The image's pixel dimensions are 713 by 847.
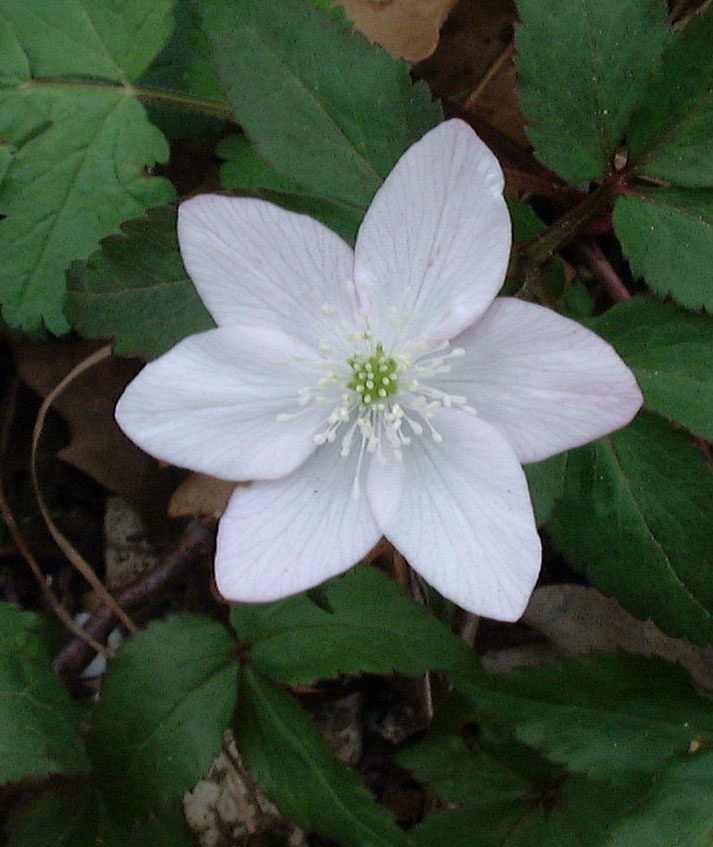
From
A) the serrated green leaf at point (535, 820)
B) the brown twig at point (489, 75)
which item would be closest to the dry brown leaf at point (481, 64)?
the brown twig at point (489, 75)

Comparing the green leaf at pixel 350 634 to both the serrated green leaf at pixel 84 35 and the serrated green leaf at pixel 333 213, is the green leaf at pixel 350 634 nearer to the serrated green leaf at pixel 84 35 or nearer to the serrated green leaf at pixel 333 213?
the serrated green leaf at pixel 333 213

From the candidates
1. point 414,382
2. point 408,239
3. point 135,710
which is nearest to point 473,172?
point 408,239

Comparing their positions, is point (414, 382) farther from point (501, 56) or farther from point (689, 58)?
point (501, 56)

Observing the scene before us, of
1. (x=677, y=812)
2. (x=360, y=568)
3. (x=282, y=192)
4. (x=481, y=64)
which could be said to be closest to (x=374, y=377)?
(x=282, y=192)

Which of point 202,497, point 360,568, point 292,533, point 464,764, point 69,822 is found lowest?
point 69,822

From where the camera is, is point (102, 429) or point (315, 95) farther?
point (102, 429)

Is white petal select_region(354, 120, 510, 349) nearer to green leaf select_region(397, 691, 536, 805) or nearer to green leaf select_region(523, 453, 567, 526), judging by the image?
green leaf select_region(523, 453, 567, 526)

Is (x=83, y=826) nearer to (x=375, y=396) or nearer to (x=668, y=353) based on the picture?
(x=375, y=396)
